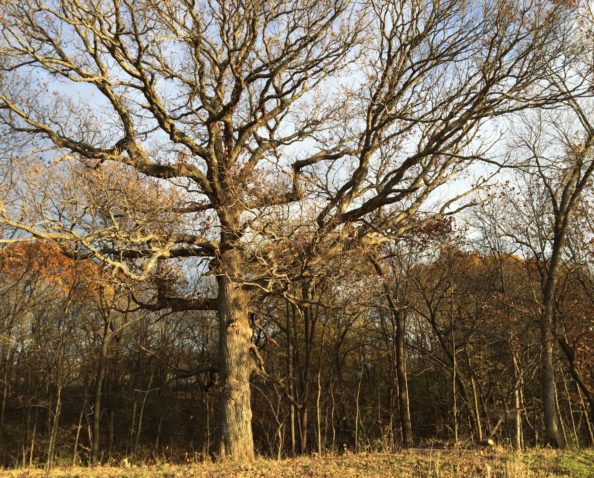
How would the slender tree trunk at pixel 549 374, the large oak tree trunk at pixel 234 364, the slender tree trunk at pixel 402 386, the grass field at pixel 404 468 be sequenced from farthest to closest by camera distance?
the slender tree trunk at pixel 402 386, the slender tree trunk at pixel 549 374, the large oak tree trunk at pixel 234 364, the grass field at pixel 404 468

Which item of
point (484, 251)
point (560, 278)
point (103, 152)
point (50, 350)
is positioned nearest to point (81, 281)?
point (50, 350)

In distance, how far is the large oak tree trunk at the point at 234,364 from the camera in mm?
8672

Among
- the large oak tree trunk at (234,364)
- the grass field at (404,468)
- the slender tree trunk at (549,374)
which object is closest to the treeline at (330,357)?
the slender tree trunk at (549,374)

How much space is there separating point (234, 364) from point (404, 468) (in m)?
3.72

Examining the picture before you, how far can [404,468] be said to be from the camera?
6.88 m

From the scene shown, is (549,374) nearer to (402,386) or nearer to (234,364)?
(402,386)

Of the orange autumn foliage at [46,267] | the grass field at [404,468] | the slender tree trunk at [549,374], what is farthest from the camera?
the orange autumn foliage at [46,267]

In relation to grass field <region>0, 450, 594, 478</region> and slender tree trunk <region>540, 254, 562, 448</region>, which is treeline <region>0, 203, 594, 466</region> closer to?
slender tree trunk <region>540, 254, 562, 448</region>

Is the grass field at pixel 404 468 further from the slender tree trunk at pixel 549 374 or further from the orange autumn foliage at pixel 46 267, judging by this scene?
the orange autumn foliage at pixel 46 267

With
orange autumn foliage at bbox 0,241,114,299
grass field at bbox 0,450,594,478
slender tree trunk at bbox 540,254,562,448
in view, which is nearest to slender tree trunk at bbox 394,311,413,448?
slender tree trunk at bbox 540,254,562,448

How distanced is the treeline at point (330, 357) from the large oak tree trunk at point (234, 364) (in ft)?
3.41

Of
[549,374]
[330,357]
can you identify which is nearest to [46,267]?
[330,357]

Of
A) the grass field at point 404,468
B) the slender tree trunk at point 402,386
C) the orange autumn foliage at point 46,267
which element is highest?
the orange autumn foliage at point 46,267

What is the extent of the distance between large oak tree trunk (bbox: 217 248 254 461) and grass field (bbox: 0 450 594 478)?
1.24 m
